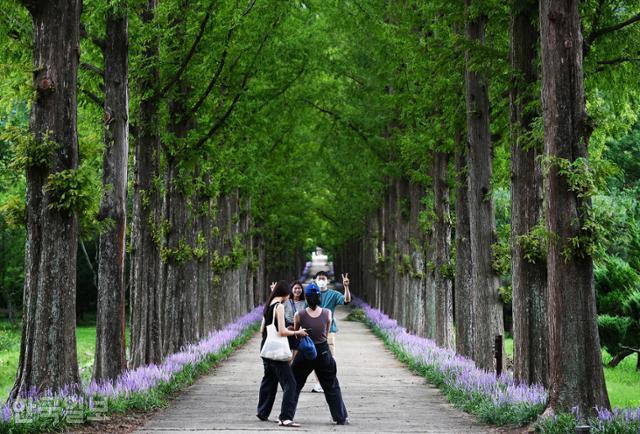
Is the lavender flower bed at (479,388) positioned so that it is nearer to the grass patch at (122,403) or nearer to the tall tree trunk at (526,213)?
the tall tree trunk at (526,213)

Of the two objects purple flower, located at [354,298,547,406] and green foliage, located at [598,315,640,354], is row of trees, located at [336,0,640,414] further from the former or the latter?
purple flower, located at [354,298,547,406]

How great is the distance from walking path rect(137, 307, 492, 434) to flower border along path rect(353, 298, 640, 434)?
0.24 meters

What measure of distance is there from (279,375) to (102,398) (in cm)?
234

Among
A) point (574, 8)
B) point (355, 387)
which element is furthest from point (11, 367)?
point (574, 8)

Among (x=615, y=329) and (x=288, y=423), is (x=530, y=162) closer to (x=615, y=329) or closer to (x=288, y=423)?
(x=288, y=423)

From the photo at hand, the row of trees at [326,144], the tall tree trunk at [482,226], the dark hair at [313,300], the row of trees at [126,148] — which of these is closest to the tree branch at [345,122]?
the row of trees at [326,144]

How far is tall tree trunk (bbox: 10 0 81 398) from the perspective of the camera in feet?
35.0

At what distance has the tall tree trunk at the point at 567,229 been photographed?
9.78 m

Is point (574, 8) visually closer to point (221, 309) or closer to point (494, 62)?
point (494, 62)

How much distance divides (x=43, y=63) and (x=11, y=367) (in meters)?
18.1

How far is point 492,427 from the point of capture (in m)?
11.0

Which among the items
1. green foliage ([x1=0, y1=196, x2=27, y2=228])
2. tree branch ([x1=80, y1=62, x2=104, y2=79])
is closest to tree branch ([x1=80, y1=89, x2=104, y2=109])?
tree branch ([x1=80, y1=62, x2=104, y2=79])

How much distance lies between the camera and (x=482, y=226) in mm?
15930

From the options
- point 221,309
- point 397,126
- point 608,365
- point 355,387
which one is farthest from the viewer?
point 221,309
